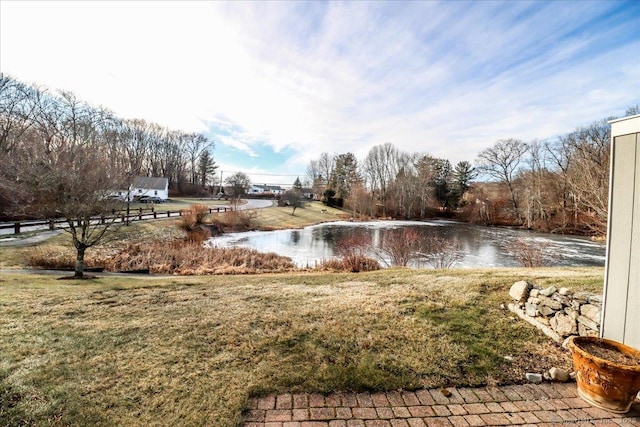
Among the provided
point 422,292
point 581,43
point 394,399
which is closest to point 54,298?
point 394,399

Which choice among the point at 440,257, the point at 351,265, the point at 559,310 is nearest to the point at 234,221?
the point at 351,265

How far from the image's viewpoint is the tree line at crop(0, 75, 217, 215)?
362 inches

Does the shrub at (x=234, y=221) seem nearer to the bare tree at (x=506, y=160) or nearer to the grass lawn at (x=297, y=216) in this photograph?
the grass lawn at (x=297, y=216)

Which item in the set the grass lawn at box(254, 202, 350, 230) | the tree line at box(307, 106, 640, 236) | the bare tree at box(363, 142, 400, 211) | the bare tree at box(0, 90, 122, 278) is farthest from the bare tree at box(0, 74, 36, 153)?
the bare tree at box(363, 142, 400, 211)

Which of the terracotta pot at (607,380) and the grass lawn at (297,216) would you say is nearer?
the terracotta pot at (607,380)

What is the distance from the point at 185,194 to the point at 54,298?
44.6 m

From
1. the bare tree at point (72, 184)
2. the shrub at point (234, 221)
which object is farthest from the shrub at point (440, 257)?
the shrub at point (234, 221)

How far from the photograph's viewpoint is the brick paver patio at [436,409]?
86.5 inches

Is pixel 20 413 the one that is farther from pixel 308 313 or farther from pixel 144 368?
pixel 308 313

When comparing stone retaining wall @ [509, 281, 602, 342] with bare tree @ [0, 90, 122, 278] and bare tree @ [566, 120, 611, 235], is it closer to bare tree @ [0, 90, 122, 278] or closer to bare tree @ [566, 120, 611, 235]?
bare tree @ [566, 120, 611, 235]

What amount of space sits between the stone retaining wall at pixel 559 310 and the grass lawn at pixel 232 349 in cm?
20

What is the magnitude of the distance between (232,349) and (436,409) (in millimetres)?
2051

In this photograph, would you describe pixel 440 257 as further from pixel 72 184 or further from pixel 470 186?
pixel 470 186

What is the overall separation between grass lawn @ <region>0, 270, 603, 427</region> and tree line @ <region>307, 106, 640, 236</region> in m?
23.4
